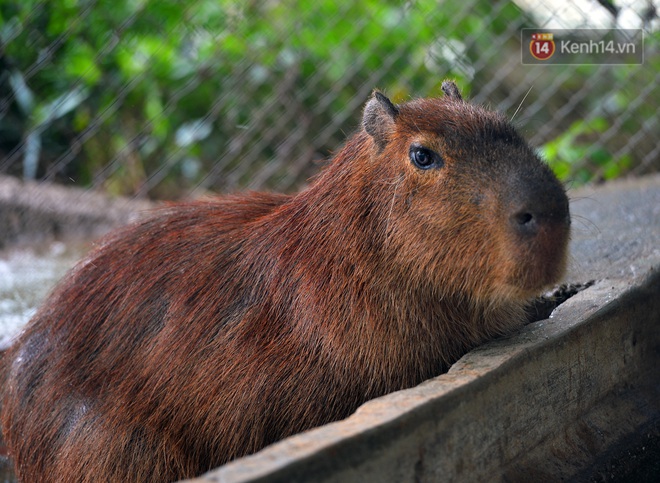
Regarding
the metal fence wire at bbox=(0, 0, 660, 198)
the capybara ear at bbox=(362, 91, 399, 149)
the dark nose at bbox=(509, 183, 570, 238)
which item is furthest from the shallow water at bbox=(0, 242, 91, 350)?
the dark nose at bbox=(509, 183, 570, 238)

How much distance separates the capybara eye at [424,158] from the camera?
109 inches

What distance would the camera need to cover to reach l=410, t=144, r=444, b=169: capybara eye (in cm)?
276

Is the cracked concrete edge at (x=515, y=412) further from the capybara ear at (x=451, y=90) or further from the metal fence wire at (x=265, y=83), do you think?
the metal fence wire at (x=265, y=83)

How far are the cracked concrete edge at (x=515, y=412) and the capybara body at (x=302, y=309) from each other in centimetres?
24

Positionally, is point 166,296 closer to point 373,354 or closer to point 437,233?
point 373,354

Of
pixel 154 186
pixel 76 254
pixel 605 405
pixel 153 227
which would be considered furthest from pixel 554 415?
pixel 154 186

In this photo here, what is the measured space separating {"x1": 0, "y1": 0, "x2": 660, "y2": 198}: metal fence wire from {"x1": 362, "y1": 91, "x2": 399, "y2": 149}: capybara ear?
284 cm

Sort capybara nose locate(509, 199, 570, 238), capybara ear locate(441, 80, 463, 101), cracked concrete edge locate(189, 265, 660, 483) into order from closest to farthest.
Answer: cracked concrete edge locate(189, 265, 660, 483) < capybara nose locate(509, 199, 570, 238) < capybara ear locate(441, 80, 463, 101)

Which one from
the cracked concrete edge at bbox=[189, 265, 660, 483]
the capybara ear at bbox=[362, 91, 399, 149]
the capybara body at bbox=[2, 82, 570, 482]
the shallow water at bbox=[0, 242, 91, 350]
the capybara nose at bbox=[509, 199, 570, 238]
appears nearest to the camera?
the cracked concrete edge at bbox=[189, 265, 660, 483]

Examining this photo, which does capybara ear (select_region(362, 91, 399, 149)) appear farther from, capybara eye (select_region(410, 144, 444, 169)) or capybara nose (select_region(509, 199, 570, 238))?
capybara nose (select_region(509, 199, 570, 238))

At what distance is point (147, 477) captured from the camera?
9.57 feet

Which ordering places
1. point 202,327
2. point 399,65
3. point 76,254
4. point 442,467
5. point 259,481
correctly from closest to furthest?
point 259,481 → point 442,467 → point 202,327 → point 76,254 → point 399,65

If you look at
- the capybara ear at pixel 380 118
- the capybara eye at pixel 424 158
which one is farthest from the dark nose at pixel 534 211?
the capybara ear at pixel 380 118

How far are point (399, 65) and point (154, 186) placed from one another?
2126 mm
